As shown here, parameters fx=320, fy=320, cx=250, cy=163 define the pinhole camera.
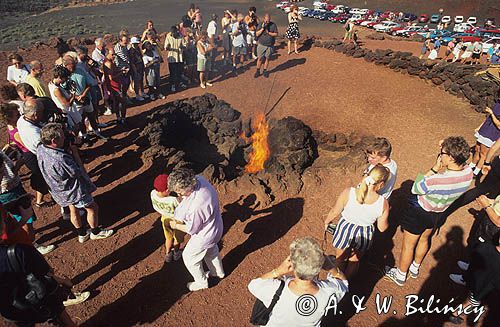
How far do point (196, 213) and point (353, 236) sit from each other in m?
2.08

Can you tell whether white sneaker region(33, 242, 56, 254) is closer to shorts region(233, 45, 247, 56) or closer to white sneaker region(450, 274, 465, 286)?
white sneaker region(450, 274, 465, 286)

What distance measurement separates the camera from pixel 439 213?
4.38m

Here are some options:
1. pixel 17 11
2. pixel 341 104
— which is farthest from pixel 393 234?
pixel 17 11

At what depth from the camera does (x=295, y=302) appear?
2777mm

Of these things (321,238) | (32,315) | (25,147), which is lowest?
(321,238)

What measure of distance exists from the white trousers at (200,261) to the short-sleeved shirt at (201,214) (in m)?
0.10

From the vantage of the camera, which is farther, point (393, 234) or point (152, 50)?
point (152, 50)

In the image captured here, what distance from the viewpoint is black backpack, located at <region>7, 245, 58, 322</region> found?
3109 mm

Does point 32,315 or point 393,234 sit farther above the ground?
point 32,315

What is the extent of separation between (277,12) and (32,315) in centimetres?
3812

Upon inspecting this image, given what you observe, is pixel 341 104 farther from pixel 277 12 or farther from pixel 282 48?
pixel 277 12

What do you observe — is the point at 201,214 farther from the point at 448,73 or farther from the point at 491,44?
the point at 491,44

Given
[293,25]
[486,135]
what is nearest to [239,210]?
[486,135]

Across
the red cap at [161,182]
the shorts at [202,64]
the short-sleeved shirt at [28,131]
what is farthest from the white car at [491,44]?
the short-sleeved shirt at [28,131]
